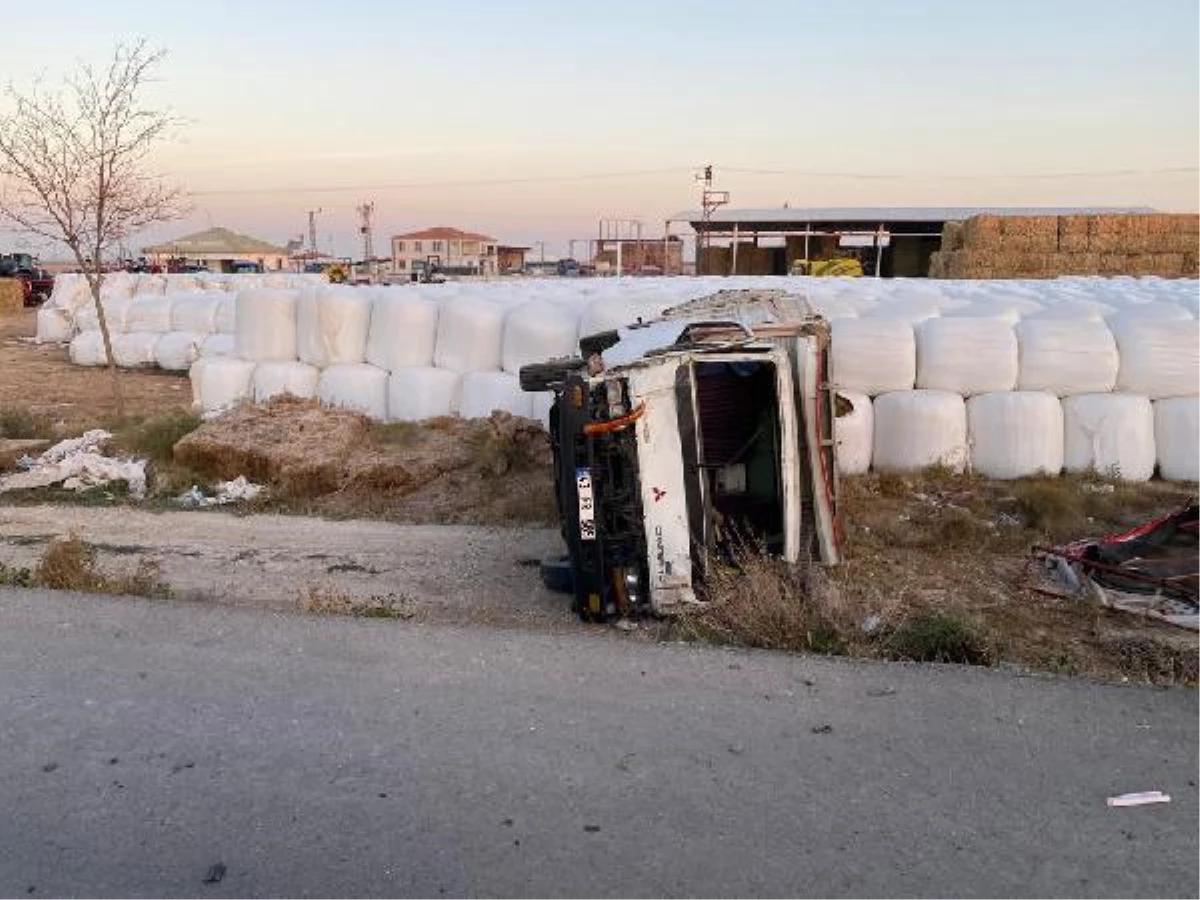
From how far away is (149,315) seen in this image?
20.2 metres

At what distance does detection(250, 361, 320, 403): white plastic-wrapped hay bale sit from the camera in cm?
1102

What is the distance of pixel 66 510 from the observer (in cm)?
827

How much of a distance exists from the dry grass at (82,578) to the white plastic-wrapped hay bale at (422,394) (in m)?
4.28

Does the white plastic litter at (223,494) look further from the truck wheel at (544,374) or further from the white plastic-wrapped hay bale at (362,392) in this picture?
the truck wheel at (544,374)

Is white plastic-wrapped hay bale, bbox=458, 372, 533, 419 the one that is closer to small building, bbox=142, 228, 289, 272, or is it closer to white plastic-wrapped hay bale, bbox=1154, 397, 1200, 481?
white plastic-wrapped hay bale, bbox=1154, 397, 1200, 481

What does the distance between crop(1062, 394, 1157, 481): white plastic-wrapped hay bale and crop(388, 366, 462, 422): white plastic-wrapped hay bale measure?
535 cm

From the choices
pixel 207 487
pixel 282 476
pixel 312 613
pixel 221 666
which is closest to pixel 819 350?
pixel 312 613

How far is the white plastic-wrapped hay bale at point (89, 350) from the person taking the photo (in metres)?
20.6

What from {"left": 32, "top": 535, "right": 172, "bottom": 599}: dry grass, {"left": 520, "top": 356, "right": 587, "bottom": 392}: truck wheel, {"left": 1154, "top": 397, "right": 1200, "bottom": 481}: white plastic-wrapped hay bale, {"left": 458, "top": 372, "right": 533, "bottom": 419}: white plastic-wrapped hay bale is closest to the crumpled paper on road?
{"left": 32, "top": 535, "right": 172, "bottom": 599}: dry grass

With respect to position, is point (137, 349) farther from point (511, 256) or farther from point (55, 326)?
point (511, 256)

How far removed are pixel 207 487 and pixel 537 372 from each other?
3.93m

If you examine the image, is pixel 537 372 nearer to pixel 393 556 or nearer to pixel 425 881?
pixel 393 556

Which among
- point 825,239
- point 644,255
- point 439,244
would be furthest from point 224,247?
point 825,239

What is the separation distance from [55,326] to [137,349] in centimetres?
667
